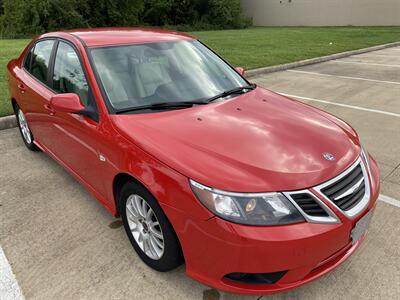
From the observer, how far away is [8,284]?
8.64 feet

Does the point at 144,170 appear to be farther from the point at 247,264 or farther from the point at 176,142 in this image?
the point at 247,264

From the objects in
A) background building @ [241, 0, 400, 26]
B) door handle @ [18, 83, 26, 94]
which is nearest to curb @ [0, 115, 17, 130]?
door handle @ [18, 83, 26, 94]

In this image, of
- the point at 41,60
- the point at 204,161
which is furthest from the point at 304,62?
the point at 204,161

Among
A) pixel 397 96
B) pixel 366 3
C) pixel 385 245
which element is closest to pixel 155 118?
pixel 385 245

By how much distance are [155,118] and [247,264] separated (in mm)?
1251

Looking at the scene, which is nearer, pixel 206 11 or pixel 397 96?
pixel 397 96

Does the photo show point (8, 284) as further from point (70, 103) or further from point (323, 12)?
point (323, 12)

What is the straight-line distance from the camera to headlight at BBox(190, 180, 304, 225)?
6.89ft

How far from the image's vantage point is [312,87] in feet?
27.6

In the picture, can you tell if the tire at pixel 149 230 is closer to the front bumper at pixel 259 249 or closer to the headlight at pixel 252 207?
the front bumper at pixel 259 249

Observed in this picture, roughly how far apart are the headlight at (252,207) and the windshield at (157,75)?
3.82 feet

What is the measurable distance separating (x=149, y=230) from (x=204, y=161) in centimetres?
72

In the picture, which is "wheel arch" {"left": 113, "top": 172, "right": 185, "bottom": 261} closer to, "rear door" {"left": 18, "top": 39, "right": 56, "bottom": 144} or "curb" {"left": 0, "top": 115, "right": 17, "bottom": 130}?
"rear door" {"left": 18, "top": 39, "right": 56, "bottom": 144}

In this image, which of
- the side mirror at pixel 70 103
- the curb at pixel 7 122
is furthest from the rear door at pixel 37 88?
the curb at pixel 7 122
